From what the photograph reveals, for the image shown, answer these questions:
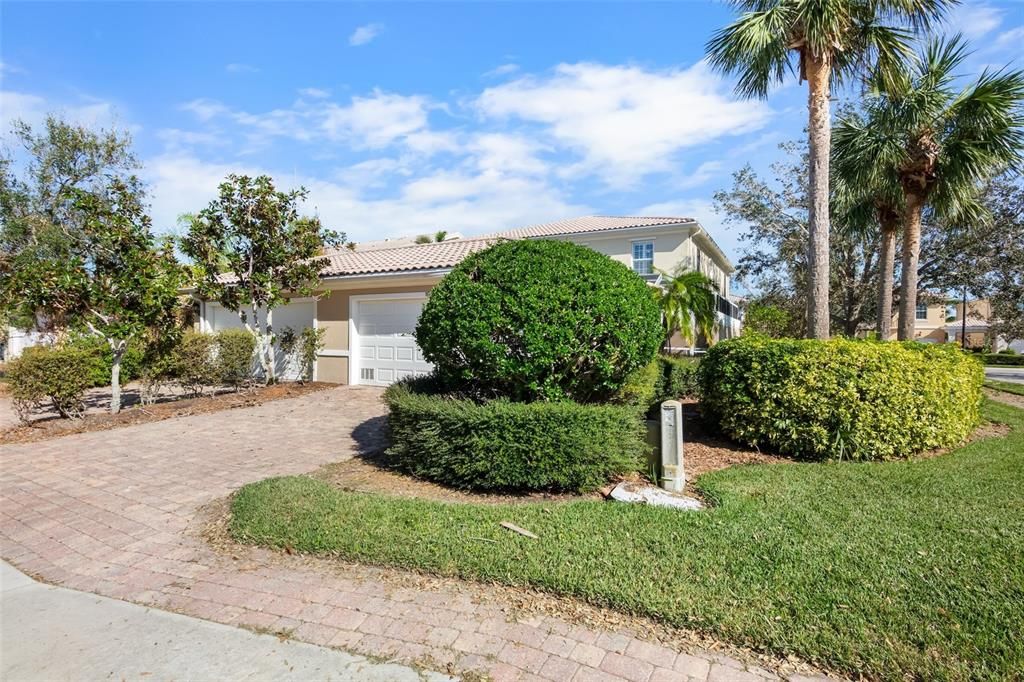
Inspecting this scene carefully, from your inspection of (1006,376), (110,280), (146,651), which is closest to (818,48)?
(146,651)

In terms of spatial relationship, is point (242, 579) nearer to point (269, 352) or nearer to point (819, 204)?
point (819, 204)

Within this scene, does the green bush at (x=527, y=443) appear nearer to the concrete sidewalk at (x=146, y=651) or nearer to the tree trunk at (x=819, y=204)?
the concrete sidewalk at (x=146, y=651)

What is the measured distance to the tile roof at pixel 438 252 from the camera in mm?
12920

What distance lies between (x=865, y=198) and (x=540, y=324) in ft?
37.0

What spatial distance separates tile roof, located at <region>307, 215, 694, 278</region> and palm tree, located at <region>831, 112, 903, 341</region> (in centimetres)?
603

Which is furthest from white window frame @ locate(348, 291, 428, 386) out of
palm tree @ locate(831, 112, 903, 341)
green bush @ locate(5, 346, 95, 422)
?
palm tree @ locate(831, 112, 903, 341)

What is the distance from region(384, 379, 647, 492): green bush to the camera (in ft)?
15.4

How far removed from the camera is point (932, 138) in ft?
33.8

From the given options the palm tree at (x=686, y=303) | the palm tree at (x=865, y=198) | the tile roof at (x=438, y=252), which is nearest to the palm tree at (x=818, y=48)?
the palm tree at (x=865, y=198)

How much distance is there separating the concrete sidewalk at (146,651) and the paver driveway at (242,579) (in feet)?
0.35

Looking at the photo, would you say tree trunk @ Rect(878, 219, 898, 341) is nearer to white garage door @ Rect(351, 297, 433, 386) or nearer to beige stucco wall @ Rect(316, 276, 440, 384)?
white garage door @ Rect(351, 297, 433, 386)

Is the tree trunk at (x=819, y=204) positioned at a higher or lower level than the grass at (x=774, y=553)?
higher

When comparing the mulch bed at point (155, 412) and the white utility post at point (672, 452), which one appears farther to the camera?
the mulch bed at point (155, 412)

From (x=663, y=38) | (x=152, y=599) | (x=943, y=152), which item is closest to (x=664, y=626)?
(x=152, y=599)
